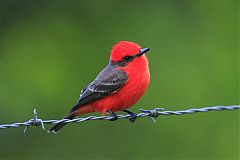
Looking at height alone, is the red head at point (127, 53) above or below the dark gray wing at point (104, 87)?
above

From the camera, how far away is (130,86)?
23.9ft

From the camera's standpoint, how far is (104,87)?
24.2ft

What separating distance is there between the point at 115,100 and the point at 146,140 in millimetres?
3388

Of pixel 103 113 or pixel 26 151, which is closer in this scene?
pixel 103 113

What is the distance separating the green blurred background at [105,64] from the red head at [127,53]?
3002mm

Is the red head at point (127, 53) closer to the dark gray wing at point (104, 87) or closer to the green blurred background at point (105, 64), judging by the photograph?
the dark gray wing at point (104, 87)

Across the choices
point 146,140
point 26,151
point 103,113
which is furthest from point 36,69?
point 103,113

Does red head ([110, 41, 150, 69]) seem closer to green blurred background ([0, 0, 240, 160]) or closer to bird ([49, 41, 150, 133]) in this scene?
bird ([49, 41, 150, 133])

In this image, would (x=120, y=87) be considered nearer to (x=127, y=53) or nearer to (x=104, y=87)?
(x=104, y=87)

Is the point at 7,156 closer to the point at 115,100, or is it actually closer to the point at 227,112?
the point at 227,112

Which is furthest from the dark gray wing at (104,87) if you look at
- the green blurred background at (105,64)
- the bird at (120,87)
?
the green blurred background at (105,64)

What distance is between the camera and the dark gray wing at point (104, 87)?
7309 mm

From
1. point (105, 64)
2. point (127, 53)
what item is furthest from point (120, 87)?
point (105, 64)

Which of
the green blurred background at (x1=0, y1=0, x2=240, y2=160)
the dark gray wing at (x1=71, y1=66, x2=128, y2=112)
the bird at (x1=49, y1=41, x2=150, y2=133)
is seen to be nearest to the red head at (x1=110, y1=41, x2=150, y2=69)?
the bird at (x1=49, y1=41, x2=150, y2=133)
